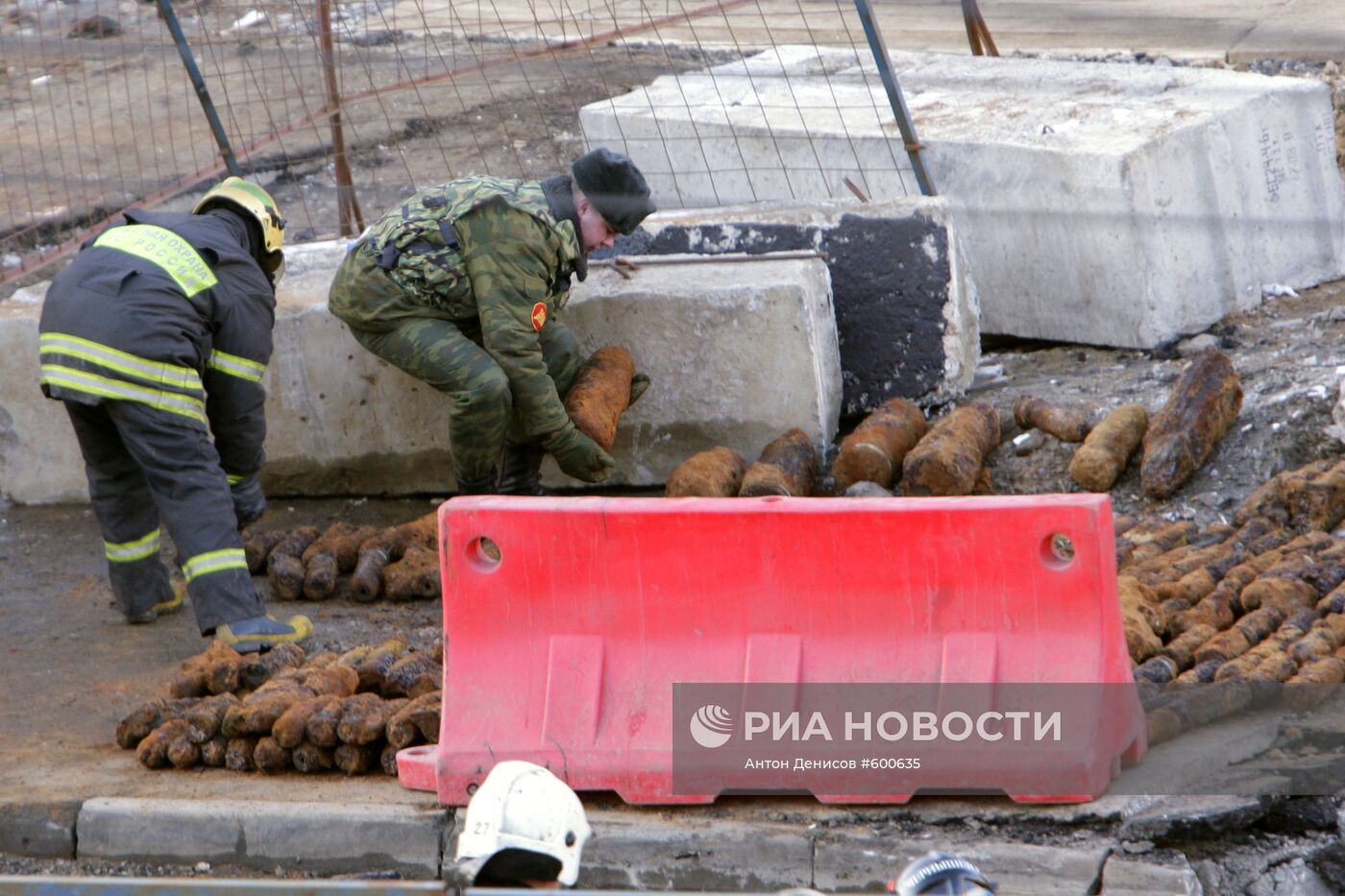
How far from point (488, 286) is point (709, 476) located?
1.12 metres

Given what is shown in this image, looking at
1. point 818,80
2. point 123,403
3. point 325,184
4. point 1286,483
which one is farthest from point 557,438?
point 325,184

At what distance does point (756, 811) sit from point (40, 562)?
12.8 ft

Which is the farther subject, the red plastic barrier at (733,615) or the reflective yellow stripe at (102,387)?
the reflective yellow stripe at (102,387)

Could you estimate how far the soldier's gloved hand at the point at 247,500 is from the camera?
5902 mm

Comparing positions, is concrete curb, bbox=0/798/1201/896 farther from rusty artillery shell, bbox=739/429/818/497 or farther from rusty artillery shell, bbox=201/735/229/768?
rusty artillery shell, bbox=739/429/818/497

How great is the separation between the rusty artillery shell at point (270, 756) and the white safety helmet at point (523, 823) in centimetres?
190

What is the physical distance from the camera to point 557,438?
5.94m

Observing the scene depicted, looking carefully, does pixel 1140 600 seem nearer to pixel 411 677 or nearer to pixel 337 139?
pixel 411 677

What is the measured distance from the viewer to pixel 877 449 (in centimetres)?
594

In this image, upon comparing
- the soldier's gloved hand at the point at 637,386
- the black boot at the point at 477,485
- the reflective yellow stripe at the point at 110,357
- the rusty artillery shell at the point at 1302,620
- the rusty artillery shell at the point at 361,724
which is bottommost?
the black boot at the point at 477,485

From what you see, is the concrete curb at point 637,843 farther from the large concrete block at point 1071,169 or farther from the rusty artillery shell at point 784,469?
the large concrete block at point 1071,169

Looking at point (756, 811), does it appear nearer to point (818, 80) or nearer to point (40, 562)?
point (40, 562)

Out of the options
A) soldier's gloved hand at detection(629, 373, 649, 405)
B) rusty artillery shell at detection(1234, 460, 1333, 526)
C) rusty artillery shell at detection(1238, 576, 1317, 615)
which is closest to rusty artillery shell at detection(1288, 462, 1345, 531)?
rusty artillery shell at detection(1234, 460, 1333, 526)

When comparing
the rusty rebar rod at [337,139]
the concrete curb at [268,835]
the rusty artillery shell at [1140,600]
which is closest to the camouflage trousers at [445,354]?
the rusty rebar rod at [337,139]
